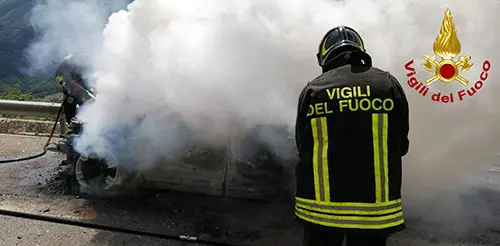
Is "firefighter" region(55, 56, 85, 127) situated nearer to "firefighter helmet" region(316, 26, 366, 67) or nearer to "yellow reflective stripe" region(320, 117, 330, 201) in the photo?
"firefighter helmet" region(316, 26, 366, 67)

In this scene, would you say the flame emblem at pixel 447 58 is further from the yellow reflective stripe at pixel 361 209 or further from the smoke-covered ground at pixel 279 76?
the yellow reflective stripe at pixel 361 209

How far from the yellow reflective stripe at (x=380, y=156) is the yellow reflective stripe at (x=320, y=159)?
0.83ft

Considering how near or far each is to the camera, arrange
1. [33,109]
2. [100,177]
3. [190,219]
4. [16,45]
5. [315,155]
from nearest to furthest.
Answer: [315,155] → [190,219] → [100,177] → [33,109] → [16,45]

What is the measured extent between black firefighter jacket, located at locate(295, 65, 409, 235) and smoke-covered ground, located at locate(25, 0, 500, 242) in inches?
78.8

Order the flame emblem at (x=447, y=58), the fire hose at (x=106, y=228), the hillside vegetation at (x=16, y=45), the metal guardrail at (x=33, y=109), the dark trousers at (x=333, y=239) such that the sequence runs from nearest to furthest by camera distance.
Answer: the dark trousers at (x=333, y=239) < the fire hose at (x=106, y=228) < the flame emblem at (x=447, y=58) < the metal guardrail at (x=33, y=109) < the hillside vegetation at (x=16, y=45)

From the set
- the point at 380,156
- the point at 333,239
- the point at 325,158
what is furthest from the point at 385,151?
the point at 333,239

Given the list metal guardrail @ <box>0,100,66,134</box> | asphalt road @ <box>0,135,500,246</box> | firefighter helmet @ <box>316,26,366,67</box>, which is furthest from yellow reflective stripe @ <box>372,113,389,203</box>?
metal guardrail @ <box>0,100,66,134</box>

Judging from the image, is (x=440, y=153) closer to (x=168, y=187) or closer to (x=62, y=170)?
(x=168, y=187)

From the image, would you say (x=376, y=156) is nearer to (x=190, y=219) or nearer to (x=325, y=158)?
(x=325, y=158)

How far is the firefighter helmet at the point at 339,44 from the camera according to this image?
2.48 metres

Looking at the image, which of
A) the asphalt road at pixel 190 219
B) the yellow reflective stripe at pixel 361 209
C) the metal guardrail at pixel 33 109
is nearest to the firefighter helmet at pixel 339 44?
the yellow reflective stripe at pixel 361 209

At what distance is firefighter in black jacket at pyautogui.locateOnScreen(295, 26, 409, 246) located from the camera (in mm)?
2281

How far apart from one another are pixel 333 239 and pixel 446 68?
8.91 feet

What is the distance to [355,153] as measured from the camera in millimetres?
2289
